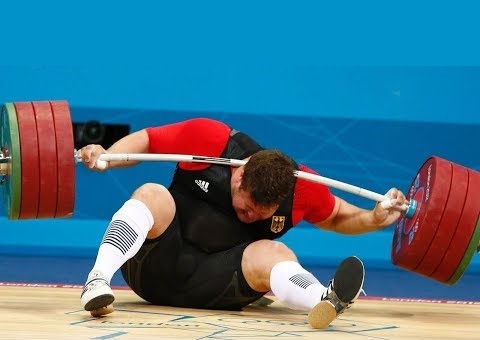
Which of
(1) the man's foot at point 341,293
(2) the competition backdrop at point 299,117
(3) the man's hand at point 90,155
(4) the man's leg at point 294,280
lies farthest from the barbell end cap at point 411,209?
(2) the competition backdrop at point 299,117

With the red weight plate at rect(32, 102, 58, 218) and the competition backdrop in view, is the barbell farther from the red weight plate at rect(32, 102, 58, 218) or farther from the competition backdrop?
the competition backdrop

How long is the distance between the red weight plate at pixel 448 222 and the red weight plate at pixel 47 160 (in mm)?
1305

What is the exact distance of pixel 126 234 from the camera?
3.54m

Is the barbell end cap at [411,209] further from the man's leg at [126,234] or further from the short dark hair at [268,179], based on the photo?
the man's leg at [126,234]

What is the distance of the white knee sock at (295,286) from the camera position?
3521mm

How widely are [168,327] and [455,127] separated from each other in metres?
3.21

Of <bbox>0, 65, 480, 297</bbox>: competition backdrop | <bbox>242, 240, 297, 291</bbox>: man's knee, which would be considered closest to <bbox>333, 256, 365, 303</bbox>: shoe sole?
<bbox>242, 240, 297, 291</bbox>: man's knee

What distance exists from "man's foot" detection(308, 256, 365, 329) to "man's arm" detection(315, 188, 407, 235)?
611 mm

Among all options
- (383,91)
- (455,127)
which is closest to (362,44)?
(383,91)

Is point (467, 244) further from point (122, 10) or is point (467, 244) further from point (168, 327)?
point (122, 10)

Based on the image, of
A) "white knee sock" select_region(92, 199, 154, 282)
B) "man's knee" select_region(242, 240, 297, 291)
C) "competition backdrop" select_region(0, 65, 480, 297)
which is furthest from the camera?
"competition backdrop" select_region(0, 65, 480, 297)

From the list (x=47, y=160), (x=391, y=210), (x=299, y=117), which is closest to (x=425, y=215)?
(x=391, y=210)

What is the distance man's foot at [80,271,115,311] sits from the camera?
10.8ft

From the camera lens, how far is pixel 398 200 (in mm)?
3816
